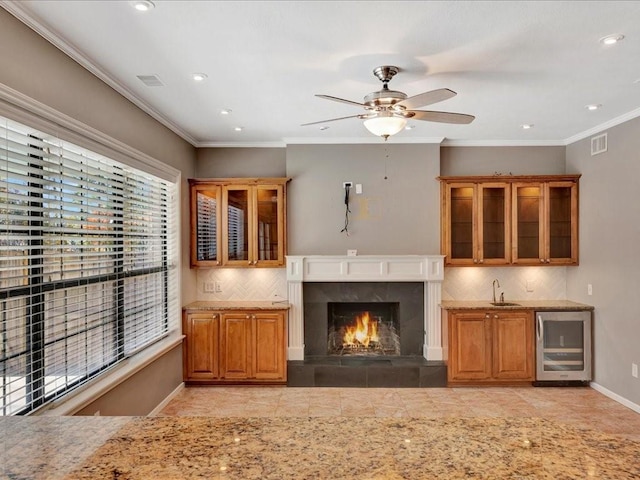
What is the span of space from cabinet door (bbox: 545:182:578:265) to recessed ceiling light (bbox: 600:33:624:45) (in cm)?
263

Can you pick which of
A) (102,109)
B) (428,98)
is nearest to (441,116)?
(428,98)

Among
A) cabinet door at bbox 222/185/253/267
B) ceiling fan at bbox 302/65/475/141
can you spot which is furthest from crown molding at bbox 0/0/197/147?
ceiling fan at bbox 302/65/475/141

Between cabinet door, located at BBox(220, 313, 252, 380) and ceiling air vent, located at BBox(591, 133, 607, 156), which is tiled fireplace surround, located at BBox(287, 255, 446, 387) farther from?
ceiling air vent, located at BBox(591, 133, 607, 156)

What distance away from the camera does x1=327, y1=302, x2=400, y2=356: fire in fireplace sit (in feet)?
17.1

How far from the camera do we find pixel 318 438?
117cm

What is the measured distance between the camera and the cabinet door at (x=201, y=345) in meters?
4.82

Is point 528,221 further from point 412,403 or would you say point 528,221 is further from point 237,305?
point 237,305

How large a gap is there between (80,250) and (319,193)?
9.28 feet

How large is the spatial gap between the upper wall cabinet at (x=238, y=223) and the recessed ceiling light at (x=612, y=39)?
Answer: 3.28 meters

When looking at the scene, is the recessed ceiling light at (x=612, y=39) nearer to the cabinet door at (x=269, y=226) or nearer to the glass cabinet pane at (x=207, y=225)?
the cabinet door at (x=269, y=226)

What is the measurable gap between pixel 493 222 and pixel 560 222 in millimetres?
805

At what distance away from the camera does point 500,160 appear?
533 cm

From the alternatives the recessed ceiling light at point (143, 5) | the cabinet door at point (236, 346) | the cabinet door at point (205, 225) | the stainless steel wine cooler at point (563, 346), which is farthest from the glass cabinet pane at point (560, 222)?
the recessed ceiling light at point (143, 5)

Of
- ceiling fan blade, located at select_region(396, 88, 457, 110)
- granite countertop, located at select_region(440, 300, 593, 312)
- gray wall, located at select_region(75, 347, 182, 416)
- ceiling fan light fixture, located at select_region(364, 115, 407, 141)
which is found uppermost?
ceiling fan blade, located at select_region(396, 88, 457, 110)
